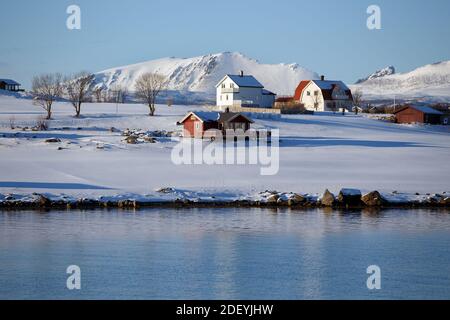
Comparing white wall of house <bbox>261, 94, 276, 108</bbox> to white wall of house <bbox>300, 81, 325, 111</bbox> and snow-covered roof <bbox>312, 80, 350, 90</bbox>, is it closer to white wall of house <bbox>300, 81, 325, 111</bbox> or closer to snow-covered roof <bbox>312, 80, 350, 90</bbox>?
white wall of house <bbox>300, 81, 325, 111</bbox>

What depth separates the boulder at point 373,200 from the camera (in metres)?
34.6

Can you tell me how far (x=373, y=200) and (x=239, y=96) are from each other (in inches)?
2013

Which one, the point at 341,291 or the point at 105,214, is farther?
the point at 105,214

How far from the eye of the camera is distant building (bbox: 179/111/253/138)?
188 feet

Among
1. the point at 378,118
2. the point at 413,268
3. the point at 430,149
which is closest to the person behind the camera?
the point at 413,268

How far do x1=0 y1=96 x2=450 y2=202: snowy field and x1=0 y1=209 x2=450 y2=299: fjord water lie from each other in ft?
16.3

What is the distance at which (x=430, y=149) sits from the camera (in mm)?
53938

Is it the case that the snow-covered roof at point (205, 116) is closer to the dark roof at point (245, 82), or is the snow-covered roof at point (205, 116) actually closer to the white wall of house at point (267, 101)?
the dark roof at point (245, 82)

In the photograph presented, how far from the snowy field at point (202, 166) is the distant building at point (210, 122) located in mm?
3715

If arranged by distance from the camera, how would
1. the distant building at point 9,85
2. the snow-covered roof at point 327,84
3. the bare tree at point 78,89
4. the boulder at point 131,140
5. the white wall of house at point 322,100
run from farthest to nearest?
the distant building at point 9,85
the snow-covered roof at point 327,84
the white wall of house at point 322,100
the bare tree at point 78,89
the boulder at point 131,140

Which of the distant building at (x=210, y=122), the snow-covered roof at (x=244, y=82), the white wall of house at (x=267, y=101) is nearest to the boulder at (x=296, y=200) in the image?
the distant building at (x=210, y=122)
